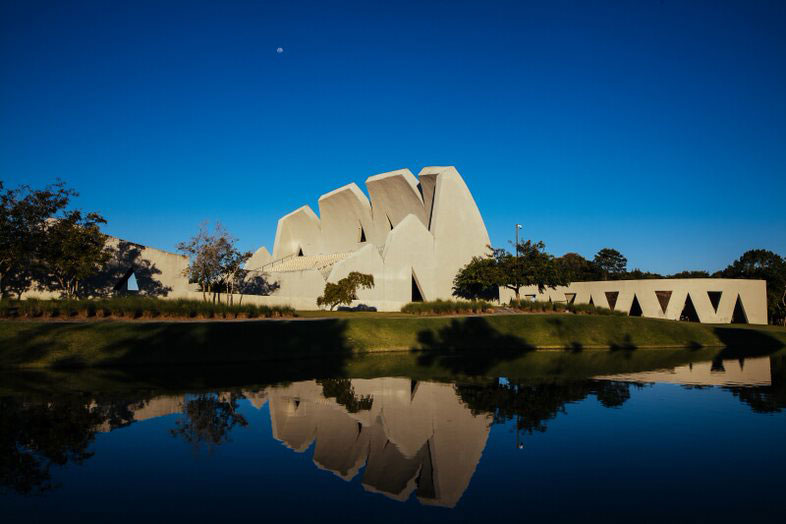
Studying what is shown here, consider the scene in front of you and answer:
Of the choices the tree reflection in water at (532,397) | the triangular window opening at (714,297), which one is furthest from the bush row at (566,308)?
the tree reflection in water at (532,397)

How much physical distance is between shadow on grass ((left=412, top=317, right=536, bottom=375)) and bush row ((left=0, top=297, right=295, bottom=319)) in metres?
8.68

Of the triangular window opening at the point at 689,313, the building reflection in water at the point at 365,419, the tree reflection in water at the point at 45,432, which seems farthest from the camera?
the triangular window opening at the point at 689,313

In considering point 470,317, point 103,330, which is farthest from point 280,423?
point 470,317

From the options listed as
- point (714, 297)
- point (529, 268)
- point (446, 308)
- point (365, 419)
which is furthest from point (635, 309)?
point (365, 419)

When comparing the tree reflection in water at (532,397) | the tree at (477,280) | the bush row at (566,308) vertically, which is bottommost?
the tree reflection in water at (532,397)

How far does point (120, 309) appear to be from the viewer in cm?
2344

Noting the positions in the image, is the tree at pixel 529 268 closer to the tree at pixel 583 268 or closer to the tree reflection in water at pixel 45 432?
the tree reflection in water at pixel 45 432

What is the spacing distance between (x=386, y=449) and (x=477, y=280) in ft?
120

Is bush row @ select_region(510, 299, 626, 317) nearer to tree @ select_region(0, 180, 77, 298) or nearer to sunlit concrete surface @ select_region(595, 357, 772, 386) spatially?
sunlit concrete surface @ select_region(595, 357, 772, 386)

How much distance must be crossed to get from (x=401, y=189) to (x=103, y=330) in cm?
3602

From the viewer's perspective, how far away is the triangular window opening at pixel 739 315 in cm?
5058

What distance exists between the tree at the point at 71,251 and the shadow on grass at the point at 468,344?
17.7 metres

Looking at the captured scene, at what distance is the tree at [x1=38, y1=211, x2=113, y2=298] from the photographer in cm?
2842

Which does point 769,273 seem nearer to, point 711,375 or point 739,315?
point 739,315
